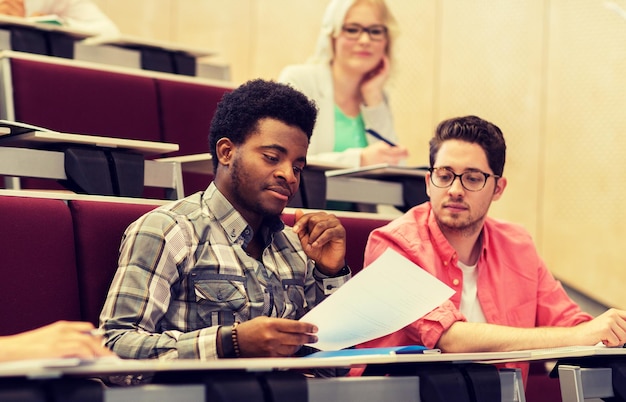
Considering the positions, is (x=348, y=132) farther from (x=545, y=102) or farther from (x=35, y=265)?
(x=35, y=265)

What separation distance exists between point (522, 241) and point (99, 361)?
3.07 ft

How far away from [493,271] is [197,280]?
52cm

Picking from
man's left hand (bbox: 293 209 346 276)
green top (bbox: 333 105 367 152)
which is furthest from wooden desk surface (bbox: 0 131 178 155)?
green top (bbox: 333 105 367 152)

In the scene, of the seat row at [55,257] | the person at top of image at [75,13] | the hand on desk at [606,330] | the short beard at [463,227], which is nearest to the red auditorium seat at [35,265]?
the seat row at [55,257]

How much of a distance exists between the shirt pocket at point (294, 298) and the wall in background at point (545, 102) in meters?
1.28

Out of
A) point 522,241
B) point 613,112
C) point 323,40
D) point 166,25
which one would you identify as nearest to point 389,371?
point 522,241

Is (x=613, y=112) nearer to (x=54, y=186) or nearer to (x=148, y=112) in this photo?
(x=148, y=112)

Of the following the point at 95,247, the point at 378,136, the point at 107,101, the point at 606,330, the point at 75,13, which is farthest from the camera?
the point at 75,13

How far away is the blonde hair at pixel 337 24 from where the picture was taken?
2.08 metres

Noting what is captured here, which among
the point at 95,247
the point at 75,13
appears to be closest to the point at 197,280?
the point at 95,247

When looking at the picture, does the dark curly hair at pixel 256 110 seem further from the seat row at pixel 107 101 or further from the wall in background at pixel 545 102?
the wall in background at pixel 545 102

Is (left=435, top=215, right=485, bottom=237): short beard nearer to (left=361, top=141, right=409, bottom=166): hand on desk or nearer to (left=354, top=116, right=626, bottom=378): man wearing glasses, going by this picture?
(left=354, top=116, right=626, bottom=378): man wearing glasses

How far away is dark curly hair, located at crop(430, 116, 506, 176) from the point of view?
54.6 inches

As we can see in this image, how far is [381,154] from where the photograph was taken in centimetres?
187
